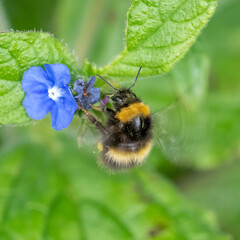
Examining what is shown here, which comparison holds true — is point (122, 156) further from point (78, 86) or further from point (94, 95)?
point (78, 86)

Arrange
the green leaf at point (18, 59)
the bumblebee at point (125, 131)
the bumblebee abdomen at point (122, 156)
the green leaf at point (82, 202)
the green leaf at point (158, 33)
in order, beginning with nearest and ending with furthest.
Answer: the green leaf at point (18, 59) < the green leaf at point (158, 33) < the bumblebee at point (125, 131) < the bumblebee abdomen at point (122, 156) < the green leaf at point (82, 202)

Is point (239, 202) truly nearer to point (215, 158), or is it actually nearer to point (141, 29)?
point (215, 158)

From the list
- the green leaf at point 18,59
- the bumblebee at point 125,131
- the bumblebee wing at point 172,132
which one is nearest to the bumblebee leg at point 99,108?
the bumblebee at point 125,131

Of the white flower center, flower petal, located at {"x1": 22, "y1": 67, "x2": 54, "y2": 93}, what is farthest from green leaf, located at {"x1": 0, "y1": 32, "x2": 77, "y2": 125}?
the white flower center

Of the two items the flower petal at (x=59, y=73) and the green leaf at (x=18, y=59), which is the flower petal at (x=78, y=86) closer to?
the flower petal at (x=59, y=73)

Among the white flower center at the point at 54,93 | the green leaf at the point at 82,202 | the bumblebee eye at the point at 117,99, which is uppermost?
the white flower center at the point at 54,93

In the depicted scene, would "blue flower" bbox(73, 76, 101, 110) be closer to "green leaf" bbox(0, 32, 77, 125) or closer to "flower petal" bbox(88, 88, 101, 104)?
"flower petal" bbox(88, 88, 101, 104)
